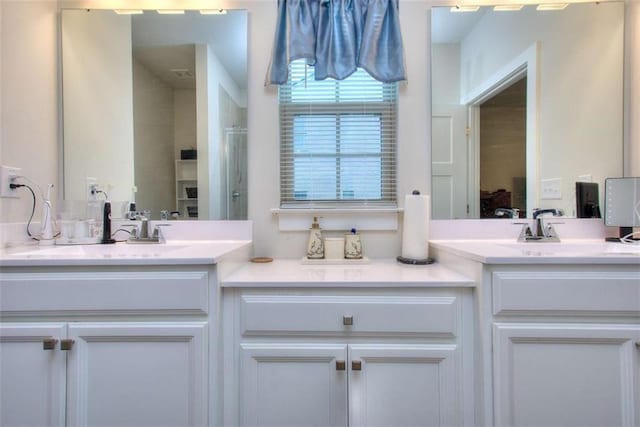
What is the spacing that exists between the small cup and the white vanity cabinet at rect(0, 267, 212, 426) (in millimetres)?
631

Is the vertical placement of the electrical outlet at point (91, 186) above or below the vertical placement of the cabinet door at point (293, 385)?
above

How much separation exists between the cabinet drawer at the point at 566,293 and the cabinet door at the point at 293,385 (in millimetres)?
522

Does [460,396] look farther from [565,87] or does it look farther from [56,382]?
[565,87]

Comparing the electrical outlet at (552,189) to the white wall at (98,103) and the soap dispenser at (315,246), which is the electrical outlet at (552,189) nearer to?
the soap dispenser at (315,246)

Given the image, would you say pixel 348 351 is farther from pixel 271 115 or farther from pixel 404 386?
pixel 271 115

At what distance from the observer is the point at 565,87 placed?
1.33 metres

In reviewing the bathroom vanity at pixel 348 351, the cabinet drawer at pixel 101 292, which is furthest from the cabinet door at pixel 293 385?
the cabinet drawer at pixel 101 292

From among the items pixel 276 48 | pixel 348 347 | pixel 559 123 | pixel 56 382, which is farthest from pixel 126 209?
pixel 559 123

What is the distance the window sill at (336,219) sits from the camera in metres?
1.35

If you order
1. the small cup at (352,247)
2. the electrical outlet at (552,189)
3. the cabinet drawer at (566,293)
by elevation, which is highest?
the electrical outlet at (552,189)

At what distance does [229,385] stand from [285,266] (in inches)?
17.8

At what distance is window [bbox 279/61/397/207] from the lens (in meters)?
1.37

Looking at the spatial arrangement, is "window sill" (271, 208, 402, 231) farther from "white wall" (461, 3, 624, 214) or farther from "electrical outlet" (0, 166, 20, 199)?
"electrical outlet" (0, 166, 20, 199)

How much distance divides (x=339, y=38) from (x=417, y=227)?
3.03 feet
